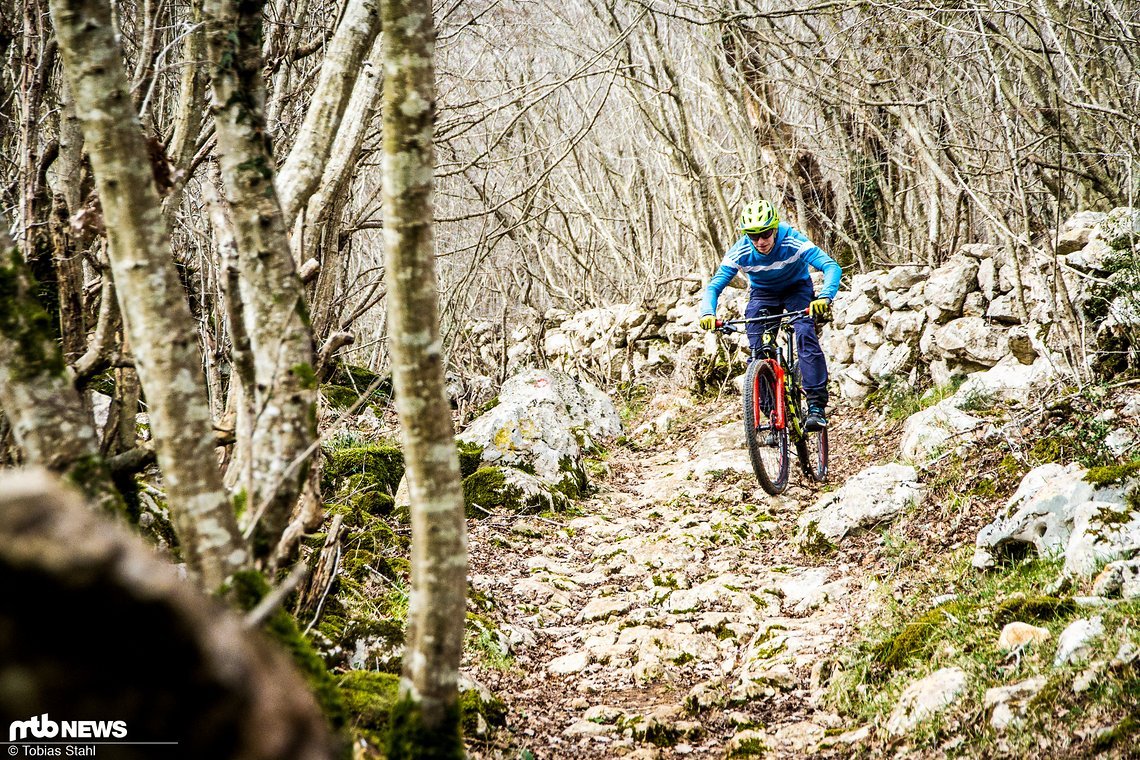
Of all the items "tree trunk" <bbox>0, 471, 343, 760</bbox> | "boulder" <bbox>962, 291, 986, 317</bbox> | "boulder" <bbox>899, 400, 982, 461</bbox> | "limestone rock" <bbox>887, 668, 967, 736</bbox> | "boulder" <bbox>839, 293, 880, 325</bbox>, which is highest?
"boulder" <bbox>839, 293, 880, 325</bbox>

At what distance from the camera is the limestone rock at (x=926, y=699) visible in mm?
2738

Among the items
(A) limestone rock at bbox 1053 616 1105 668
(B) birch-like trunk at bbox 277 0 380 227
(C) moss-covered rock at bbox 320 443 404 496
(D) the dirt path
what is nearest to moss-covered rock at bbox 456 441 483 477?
(C) moss-covered rock at bbox 320 443 404 496

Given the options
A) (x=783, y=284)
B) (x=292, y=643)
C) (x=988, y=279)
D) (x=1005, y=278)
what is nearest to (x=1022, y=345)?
(x=1005, y=278)

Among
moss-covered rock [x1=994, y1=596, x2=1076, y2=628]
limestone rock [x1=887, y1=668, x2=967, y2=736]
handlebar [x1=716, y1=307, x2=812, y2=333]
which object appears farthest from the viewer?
handlebar [x1=716, y1=307, x2=812, y2=333]

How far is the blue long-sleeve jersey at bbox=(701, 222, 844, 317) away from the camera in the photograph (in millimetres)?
6195

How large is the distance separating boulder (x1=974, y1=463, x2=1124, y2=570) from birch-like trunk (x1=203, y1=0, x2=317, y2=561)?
3.30 metres

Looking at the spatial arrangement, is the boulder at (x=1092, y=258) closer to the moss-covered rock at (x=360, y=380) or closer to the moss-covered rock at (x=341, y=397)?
the moss-covered rock at (x=341, y=397)

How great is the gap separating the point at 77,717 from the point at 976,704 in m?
2.81

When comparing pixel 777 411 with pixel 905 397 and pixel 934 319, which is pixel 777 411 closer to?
pixel 905 397

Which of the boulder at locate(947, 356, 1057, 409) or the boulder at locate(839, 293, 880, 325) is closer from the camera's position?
the boulder at locate(947, 356, 1057, 409)

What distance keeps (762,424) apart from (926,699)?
3.30 meters

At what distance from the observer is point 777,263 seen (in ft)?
20.4

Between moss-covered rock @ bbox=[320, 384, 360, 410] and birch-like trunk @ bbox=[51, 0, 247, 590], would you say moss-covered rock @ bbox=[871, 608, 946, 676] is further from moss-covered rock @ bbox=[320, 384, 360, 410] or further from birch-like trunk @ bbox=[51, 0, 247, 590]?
moss-covered rock @ bbox=[320, 384, 360, 410]

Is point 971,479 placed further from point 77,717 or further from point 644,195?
point 644,195
